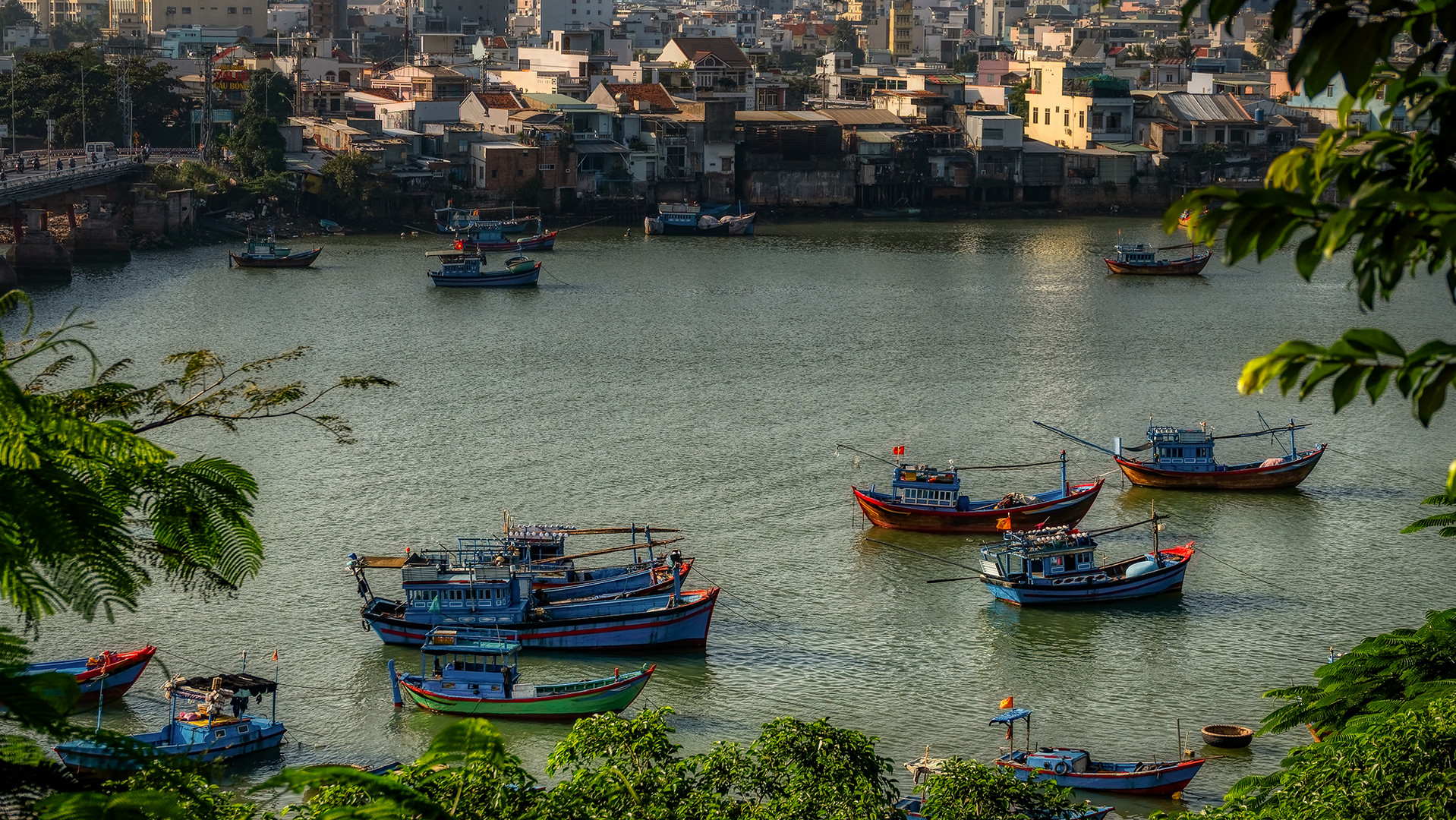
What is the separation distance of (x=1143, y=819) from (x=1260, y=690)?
9.55ft

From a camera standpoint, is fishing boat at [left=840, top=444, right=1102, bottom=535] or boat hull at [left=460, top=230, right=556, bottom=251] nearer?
fishing boat at [left=840, top=444, right=1102, bottom=535]

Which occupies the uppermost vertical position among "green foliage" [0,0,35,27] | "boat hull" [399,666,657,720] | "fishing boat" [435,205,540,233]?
"green foliage" [0,0,35,27]

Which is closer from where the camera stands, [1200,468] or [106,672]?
[106,672]

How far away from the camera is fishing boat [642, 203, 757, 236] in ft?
157

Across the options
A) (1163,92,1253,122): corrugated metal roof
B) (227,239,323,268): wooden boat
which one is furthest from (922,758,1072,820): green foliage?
(1163,92,1253,122): corrugated metal roof

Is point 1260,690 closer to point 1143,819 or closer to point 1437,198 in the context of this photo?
point 1143,819

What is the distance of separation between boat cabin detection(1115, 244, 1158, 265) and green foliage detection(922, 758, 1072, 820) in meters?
33.6

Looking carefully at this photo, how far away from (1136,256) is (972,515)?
22586mm

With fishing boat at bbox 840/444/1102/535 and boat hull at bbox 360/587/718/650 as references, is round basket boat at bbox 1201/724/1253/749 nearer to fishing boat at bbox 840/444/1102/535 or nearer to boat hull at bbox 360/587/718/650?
boat hull at bbox 360/587/718/650

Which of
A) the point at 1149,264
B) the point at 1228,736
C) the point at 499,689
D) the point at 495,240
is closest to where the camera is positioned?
the point at 1228,736

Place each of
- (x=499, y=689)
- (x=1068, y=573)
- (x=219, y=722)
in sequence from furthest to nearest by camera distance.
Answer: (x=1068, y=573) < (x=499, y=689) < (x=219, y=722)

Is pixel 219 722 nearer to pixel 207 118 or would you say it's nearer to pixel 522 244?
pixel 522 244

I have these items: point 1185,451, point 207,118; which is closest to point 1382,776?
point 1185,451

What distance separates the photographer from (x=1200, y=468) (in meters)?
22.5
